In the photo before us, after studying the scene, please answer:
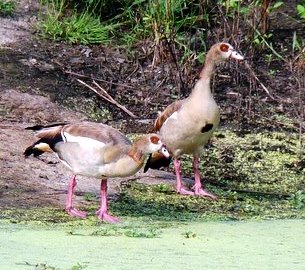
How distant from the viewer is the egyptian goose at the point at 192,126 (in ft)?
29.5

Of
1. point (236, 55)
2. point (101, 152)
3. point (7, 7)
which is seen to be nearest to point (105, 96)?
point (7, 7)

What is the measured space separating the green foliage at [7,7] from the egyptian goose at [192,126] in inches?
143

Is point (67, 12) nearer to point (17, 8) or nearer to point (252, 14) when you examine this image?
point (17, 8)

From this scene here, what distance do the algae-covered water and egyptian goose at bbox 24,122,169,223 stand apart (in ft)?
2.34

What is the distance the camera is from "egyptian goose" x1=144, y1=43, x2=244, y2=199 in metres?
8.98

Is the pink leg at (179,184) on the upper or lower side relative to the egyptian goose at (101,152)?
lower

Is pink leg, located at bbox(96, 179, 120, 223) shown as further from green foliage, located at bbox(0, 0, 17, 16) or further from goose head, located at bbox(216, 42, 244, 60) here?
green foliage, located at bbox(0, 0, 17, 16)

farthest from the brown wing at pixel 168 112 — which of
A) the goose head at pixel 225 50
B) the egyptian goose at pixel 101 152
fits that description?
the egyptian goose at pixel 101 152

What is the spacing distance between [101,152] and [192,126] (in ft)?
5.31

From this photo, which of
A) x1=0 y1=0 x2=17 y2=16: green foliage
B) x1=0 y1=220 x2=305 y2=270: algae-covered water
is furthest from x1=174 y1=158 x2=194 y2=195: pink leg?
x1=0 y1=0 x2=17 y2=16: green foliage

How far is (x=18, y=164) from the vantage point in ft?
29.0

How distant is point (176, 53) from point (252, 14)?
99cm

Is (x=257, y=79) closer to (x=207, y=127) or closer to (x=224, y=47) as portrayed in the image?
(x=224, y=47)

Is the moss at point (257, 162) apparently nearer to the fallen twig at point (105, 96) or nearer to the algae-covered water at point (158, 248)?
the fallen twig at point (105, 96)
